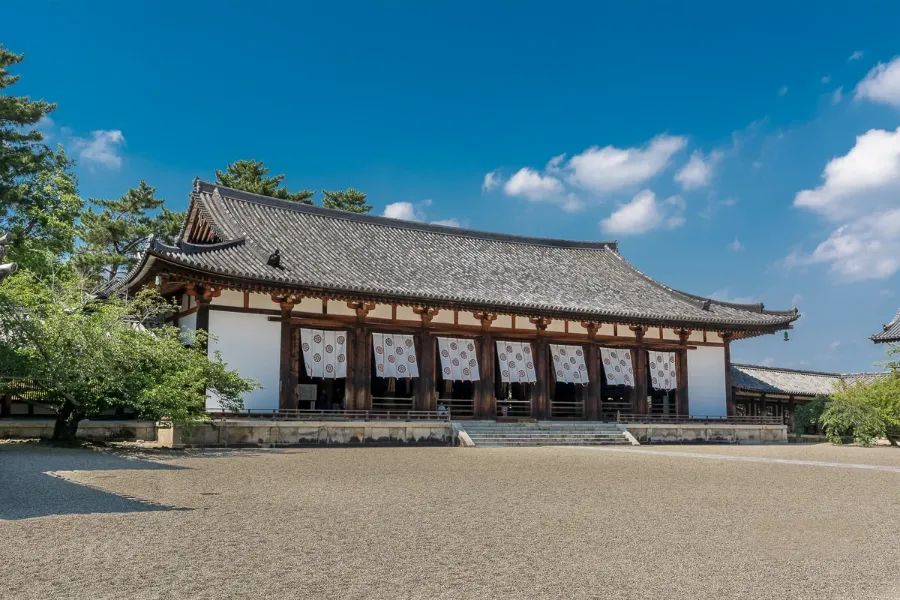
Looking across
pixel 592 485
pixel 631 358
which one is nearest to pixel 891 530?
pixel 592 485

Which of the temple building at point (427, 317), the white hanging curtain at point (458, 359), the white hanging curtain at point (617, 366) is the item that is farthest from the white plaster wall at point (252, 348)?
the white hanging curtain at point (617, 366)

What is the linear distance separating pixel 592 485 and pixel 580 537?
426 centimetres

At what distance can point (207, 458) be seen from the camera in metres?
13.8

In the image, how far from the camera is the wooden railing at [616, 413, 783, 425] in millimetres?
24094

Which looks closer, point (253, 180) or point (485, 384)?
point (485, 384)

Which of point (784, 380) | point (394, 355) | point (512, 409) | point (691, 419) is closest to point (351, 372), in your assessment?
point (394, 355)

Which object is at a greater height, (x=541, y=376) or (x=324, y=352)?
(x=324, y=352)

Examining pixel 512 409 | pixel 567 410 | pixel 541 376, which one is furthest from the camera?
pixel 512 409

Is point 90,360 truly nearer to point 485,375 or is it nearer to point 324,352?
point 324,352

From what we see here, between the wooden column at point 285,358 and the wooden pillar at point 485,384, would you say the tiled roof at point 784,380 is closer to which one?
the wooden pillar at point 485,384

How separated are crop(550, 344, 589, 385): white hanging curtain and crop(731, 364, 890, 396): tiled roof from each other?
7.78m

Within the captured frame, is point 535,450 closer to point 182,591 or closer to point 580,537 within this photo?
point 580,537

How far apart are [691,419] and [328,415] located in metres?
13.2

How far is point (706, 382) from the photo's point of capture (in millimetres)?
26516
